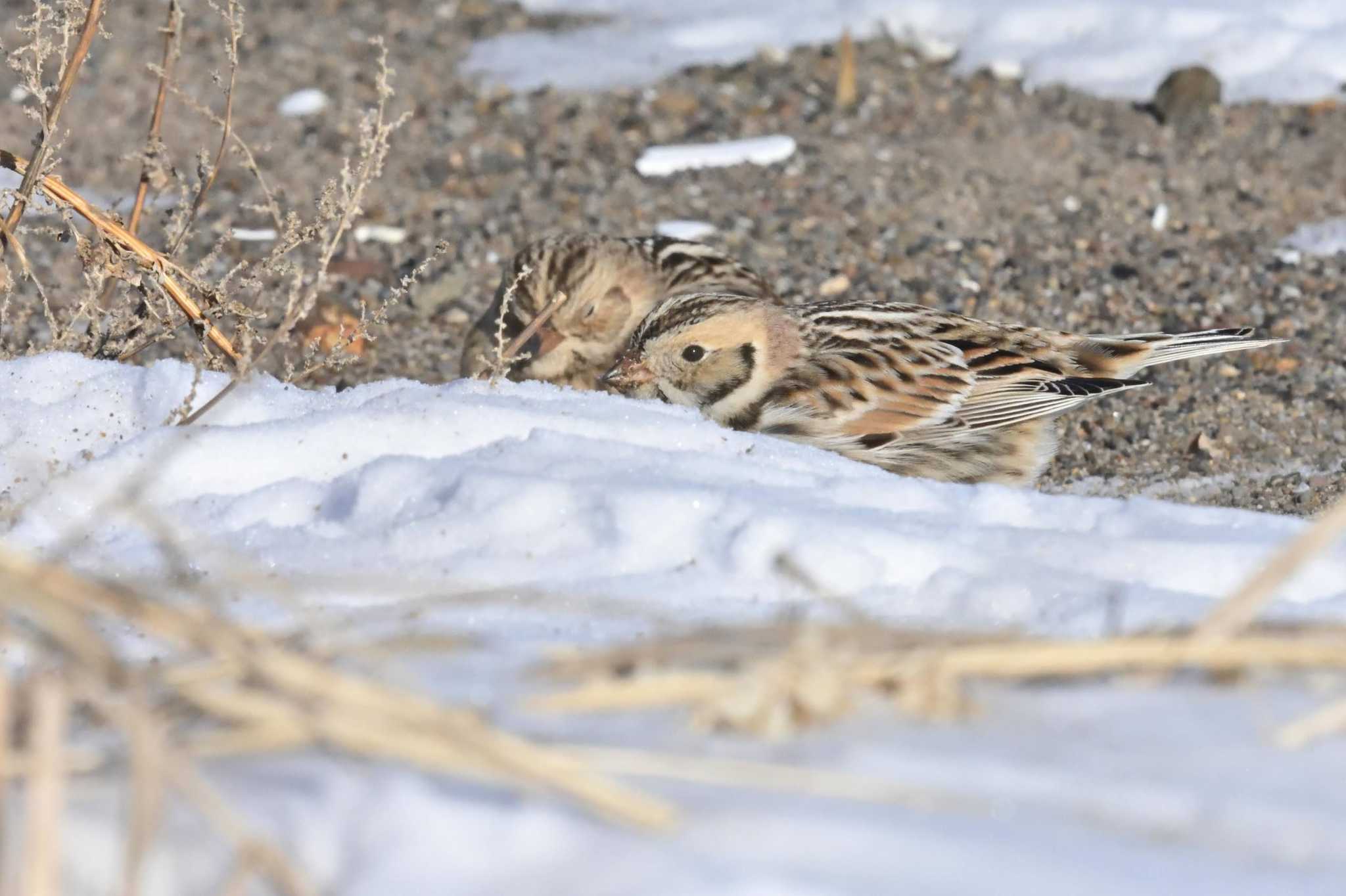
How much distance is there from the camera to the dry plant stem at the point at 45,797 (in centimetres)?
131

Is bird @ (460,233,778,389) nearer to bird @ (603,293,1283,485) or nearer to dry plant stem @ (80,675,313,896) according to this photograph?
bird @ (603,293,1283,485)

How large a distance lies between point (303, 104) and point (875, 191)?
7.48 feet

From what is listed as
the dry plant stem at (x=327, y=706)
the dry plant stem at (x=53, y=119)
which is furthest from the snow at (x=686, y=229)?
the dry plant stem at (x=327, y=706)

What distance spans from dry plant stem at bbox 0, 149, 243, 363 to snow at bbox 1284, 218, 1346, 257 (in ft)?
12.8

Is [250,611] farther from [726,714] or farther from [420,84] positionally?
[420,84]

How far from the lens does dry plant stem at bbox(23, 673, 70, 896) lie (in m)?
1.31

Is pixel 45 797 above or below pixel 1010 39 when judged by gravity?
below

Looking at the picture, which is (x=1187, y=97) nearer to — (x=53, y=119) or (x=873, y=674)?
(x=53, y=119)

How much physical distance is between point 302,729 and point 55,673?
0.30 meters

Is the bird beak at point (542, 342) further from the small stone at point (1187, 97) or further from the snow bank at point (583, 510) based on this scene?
the small stone at point (1187, 97)

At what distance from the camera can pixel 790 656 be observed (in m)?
1.53

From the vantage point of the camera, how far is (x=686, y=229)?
244 inches

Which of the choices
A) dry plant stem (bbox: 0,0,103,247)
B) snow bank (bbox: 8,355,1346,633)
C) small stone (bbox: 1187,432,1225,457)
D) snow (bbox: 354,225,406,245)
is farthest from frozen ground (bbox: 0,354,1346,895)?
snow (bbox: 354,225,406,245)

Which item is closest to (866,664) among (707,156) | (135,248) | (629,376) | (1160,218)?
(135,248)
